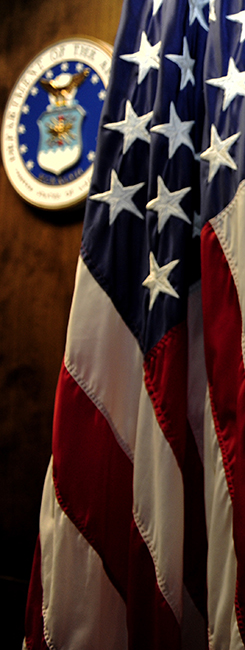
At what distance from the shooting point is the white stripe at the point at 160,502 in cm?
120

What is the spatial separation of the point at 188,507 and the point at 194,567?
0.46 ft

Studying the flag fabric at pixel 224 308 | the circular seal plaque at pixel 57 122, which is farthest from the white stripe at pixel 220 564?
the circular seal plaque at pixel 57 122

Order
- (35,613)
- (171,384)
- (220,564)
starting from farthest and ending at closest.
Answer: (35,613) → (171,384) → (220,564)

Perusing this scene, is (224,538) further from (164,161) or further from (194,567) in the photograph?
(164,161)

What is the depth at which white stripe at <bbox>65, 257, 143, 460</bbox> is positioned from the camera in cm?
135

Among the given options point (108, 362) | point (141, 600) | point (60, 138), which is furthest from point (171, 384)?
point (60, 138)

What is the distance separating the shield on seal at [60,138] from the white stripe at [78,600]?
102 centimetres

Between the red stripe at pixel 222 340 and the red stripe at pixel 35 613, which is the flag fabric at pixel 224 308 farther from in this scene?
the red stripe at pixel 35 613

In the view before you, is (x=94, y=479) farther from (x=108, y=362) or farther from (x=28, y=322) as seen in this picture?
(x=28, y=322)

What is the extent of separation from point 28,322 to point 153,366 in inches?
23.4

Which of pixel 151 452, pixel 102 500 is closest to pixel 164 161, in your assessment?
pixel 151 452

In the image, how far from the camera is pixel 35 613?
53.6 inches

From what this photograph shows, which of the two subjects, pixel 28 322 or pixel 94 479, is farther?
pixel 28 322

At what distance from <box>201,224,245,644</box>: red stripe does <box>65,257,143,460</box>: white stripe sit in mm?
220
